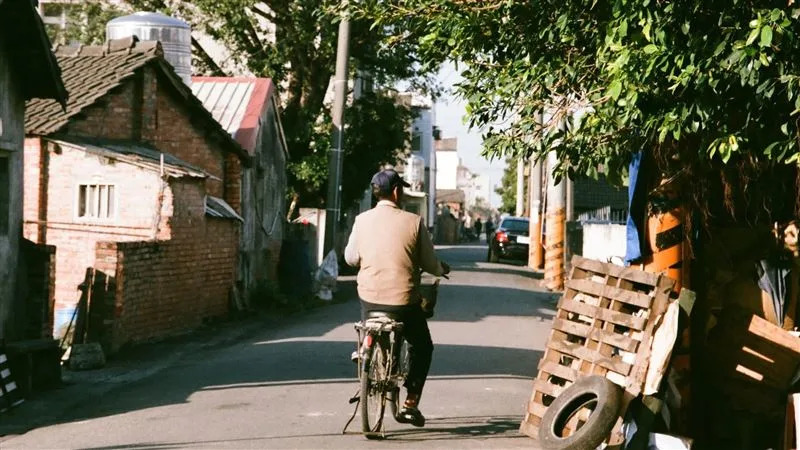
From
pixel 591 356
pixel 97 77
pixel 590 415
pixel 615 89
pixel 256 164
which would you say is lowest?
pixel 590 415

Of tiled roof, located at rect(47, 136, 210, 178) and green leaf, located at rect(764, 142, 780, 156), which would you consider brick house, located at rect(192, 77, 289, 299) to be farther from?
green leaf, located at rect(764, 142, 780, 156)

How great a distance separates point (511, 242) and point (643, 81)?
35627mm

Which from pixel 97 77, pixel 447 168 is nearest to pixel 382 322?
pixel 97 77

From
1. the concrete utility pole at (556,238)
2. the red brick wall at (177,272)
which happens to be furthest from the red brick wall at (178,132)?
the concrete utility pole at (556,238)

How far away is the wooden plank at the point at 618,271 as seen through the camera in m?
8.94

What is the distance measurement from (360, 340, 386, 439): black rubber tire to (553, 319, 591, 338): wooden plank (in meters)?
1.50

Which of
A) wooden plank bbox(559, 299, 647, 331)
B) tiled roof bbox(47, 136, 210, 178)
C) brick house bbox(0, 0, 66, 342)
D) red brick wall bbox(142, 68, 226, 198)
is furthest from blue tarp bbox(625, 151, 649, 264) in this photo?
red brick wall bbox(142, 68, 226, 198)

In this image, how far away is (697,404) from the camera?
10031 mm

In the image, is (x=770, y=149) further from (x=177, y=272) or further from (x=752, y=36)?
(x=177, y=272)

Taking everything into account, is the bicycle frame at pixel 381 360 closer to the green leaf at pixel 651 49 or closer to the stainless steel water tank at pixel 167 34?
the green leaf at pixel 651 49

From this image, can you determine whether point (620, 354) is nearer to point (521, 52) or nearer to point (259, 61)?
point (521, 52)

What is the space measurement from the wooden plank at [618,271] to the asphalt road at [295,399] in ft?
4.86

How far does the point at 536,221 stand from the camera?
3778cm

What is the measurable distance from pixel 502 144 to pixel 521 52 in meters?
0.80
